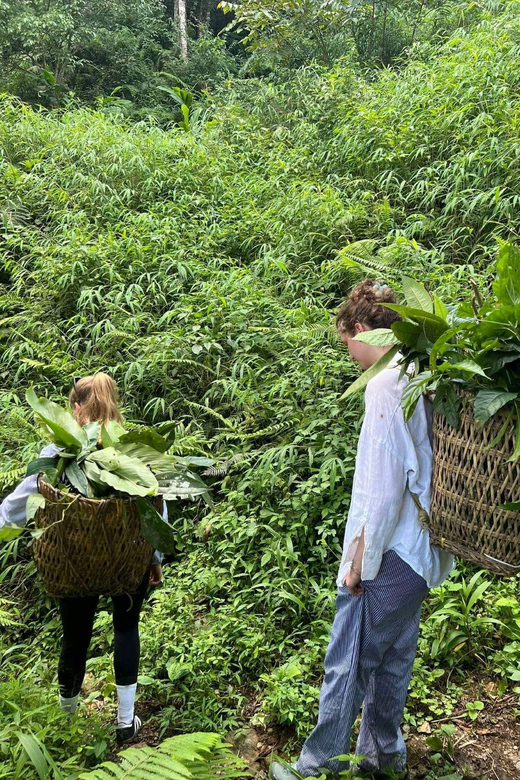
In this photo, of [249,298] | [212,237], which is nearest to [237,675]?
[249,298]

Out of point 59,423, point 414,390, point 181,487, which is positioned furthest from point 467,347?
point 59,423

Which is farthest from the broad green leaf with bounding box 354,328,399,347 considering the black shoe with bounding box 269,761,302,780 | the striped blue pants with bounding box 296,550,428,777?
the black shoe with bounding box 269,761,302,780

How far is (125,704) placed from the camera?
106 inches

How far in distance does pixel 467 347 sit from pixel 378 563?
2.43ft

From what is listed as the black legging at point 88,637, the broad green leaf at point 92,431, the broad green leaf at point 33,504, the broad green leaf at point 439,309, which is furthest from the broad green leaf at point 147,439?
the broad green leaf at point 439,309

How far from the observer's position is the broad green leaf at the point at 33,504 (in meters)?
2.18

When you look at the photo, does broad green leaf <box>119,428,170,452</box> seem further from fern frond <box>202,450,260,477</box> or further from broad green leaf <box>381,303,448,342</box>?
fern frond <box>202,450,260,477</box>

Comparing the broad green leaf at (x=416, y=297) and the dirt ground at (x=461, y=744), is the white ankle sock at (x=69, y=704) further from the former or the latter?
the broad green leaf at (x=416, y=297)

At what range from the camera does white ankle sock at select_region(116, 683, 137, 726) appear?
2676 mm

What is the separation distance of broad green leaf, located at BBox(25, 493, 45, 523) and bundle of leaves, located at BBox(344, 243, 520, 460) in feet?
3.91

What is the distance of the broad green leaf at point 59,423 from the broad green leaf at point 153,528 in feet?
1.10

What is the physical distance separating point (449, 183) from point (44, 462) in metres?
4.55

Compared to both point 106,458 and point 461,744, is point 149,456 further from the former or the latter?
point 461,744

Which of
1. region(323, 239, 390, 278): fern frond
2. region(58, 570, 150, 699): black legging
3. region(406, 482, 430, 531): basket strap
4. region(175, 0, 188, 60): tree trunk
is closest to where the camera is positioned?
region(406, 482, 430, 531): basket strap
